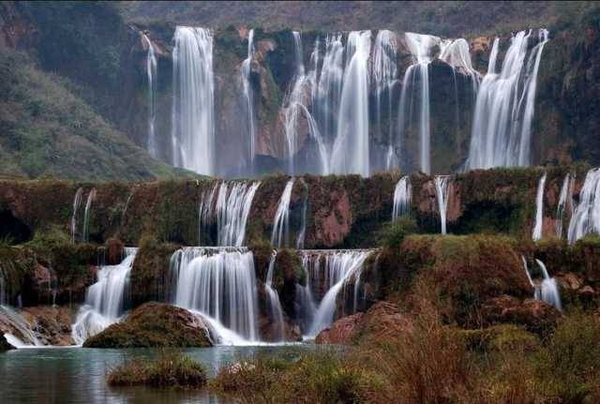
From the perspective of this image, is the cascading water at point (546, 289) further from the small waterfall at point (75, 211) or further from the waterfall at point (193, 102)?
the waterfall at point (193, 102)

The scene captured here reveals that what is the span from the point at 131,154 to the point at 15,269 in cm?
3454

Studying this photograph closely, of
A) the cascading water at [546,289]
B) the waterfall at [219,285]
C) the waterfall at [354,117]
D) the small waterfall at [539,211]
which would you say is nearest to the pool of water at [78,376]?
the waterfall at [219,285]

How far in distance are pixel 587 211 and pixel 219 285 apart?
17.4 meters

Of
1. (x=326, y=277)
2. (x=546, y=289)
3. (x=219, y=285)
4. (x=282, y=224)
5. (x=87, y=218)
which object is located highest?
(x=87, y=218)

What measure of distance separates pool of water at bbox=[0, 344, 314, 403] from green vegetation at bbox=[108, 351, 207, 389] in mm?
471

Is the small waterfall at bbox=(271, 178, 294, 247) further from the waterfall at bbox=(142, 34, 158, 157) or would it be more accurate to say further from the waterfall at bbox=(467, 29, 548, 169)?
the waterfall at bbox=(142, 34, 158, 157)

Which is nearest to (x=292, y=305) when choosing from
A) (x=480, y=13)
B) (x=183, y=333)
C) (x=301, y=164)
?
(x=183, y=333)

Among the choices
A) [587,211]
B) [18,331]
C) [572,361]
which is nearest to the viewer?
[572,361]

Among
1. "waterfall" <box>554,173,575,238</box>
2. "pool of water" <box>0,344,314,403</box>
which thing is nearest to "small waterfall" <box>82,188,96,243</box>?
"pool of water" <box>0,344,314,403</box>

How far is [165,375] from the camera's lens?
1049 inches

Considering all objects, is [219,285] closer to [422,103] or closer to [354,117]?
[422,103]

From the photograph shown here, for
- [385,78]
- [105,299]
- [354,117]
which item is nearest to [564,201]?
[105,299]

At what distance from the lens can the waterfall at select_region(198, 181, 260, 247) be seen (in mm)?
59469

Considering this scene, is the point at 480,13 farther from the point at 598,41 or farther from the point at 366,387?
the point at 366,387
